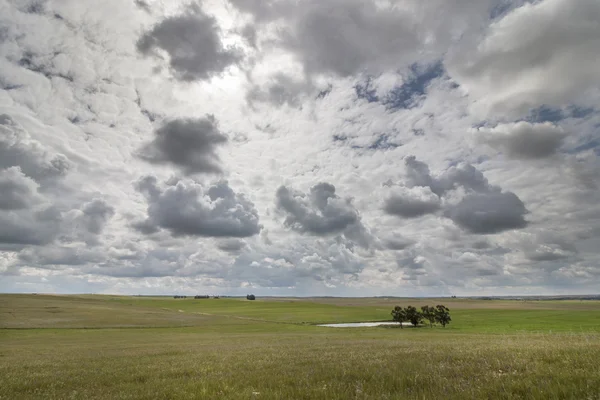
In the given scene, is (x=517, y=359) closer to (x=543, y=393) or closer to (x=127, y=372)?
(x=543, y=393)

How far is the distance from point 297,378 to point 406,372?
3.01 m

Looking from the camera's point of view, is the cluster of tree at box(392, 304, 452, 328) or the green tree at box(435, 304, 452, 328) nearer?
the green tree at box(435, 304, 452, 328)

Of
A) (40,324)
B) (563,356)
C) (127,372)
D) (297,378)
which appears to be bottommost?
(40,324)

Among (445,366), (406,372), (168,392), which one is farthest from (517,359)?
(168,392)

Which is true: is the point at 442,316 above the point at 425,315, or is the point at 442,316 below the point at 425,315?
above

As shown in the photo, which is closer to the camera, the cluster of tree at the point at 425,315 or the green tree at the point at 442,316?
the green tree at the point at 442,316

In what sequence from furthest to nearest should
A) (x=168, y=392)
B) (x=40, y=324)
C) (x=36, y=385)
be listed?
(x=40, y=324)
(x=36, y=385)
(x=168, y=392)

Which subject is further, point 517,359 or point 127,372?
point 127,372

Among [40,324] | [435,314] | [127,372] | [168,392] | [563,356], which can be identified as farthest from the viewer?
[435,314]

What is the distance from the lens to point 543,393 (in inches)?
251

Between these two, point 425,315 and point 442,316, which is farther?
point 425,315

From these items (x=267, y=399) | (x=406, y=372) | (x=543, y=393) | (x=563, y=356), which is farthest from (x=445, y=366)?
(x=267, y=399)

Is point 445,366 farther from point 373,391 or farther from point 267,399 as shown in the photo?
point 267,399

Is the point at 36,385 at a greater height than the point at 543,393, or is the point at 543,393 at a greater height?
the point at 543,393
